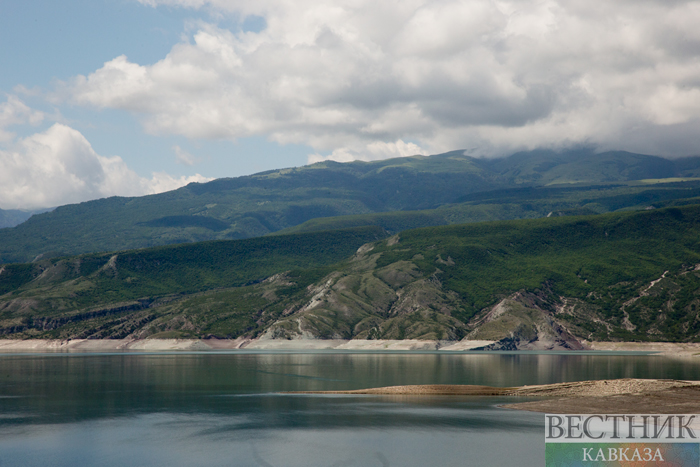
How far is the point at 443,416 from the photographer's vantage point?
7188 centimetres

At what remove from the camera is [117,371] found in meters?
135

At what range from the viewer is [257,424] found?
67.9m

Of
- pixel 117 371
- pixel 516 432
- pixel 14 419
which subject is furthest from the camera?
pixel 117 371

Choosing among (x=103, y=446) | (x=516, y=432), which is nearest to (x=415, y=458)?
(x=516, y=432)

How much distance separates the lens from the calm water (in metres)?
53.6

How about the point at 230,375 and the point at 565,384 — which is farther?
the point at 230,375

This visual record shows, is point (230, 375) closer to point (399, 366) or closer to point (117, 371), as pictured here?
point (117, 371)

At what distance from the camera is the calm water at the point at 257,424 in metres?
53.6

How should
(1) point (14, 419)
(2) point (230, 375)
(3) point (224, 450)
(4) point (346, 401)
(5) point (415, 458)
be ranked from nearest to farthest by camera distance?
(5) point (415, 458)
(3) point (224, 450)
(1) point (14, 419)
(4) point (346, 401)
(2) point (230, 375)

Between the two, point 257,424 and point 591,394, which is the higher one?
point 257,424

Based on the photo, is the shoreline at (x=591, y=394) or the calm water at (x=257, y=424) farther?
the shoreline at (x=591, y=394)

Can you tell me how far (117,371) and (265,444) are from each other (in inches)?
3478

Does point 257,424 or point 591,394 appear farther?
point 591,394

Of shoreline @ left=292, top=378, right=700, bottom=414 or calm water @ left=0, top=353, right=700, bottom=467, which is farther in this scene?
shoreline @ left=292, top=378, right=700, bottom=414
